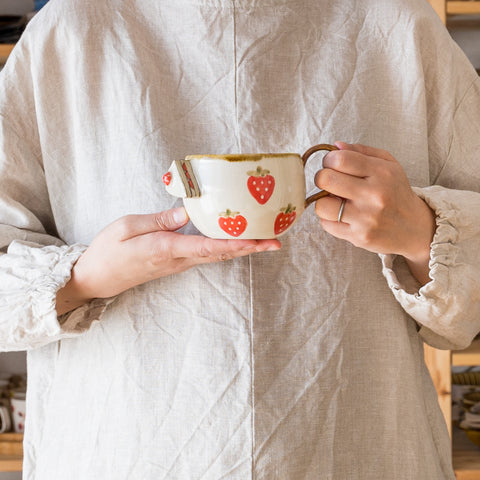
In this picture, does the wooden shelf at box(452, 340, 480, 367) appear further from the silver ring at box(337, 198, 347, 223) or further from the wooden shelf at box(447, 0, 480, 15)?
the silver ring at box(337, 198, 347, 223)

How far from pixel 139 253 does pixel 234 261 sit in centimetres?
13

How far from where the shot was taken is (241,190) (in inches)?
22.5

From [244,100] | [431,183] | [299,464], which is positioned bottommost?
[299,464]

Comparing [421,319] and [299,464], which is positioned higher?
[421,319]

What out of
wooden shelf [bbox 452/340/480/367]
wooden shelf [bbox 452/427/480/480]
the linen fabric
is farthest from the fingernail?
wooden shelf [bbox 452/427/480/480]

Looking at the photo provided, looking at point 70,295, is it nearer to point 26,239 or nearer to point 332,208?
point 26,239

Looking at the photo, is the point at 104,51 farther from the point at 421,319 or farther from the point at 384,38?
the point at 421,319

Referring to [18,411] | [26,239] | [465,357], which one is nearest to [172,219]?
[26,239]

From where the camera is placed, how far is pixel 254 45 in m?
0.78

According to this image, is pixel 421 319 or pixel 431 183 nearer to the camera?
pixel 421 319

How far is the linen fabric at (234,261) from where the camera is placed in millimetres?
710

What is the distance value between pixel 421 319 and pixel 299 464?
0.23 metres

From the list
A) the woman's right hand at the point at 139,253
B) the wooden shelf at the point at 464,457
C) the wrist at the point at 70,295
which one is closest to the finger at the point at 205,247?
the woman's right hand at the point at 139,253

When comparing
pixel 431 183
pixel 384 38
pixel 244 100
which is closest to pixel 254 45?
pixel 244 100
